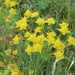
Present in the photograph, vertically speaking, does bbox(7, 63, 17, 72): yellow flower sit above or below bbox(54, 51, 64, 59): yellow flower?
below

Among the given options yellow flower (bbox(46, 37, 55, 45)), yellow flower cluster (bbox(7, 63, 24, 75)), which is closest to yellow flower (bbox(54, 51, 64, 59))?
yellow flower (bbox(46, 37, 55, 45))

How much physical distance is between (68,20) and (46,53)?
51 cm

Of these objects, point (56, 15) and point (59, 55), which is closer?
point (59, 55)

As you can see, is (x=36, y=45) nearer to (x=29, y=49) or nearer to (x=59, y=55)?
(x=29, y=49)

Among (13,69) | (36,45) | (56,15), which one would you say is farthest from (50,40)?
(56,15)

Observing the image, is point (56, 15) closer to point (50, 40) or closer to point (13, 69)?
point (50, 40)

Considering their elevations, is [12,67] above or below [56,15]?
below

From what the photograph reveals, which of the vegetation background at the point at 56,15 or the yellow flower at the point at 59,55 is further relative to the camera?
the vegetation background at the point at 56,15

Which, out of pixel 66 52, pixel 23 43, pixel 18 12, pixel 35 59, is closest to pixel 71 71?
pixel 66 52

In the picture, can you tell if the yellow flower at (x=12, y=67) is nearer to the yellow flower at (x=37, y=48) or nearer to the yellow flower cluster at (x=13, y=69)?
the yellow flower cluster at (x=13, y=69)

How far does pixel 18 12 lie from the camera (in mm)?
2418

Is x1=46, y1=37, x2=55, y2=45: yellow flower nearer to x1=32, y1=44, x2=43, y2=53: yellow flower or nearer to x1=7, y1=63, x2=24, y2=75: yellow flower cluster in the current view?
x1=32, y1=44, x2=43, y2=53: yellow flower

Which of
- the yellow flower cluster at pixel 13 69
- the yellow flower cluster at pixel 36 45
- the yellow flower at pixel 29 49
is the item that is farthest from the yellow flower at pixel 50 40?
the yellow flower cluster at pixel 13 69

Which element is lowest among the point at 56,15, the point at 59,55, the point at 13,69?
the point at 13,69
